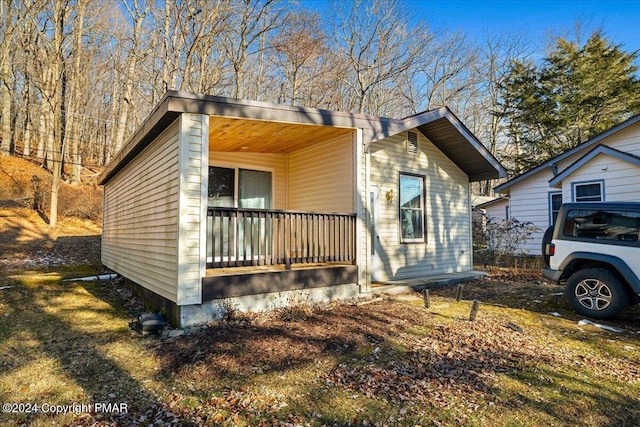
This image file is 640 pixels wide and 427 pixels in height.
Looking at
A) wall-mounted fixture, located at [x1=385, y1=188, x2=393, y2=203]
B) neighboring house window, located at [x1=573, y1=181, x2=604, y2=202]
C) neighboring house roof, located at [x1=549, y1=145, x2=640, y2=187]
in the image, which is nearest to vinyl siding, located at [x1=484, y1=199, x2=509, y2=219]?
neighboring house roof, located at [x1=549, y1=145, x2=640, y2=187]

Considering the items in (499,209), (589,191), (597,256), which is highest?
(589,191)

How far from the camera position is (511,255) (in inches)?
472

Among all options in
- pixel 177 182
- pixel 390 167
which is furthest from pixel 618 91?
pixel 177 182

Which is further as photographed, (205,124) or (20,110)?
(20,110)

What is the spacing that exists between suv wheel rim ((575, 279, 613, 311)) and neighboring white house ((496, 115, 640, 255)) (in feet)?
18.2

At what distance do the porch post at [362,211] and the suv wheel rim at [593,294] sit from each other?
10.8 ft

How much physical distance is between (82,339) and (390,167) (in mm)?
6519

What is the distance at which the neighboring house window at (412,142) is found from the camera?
885 centimetres

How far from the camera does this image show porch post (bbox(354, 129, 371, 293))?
21.6 feet

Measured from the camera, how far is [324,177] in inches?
298

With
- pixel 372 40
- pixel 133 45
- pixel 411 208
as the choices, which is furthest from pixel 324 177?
pixel 372 40

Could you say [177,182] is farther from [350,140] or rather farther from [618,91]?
[618,91]

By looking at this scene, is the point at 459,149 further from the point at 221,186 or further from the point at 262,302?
the point at 262,302

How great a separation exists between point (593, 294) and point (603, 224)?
1.06 meters
